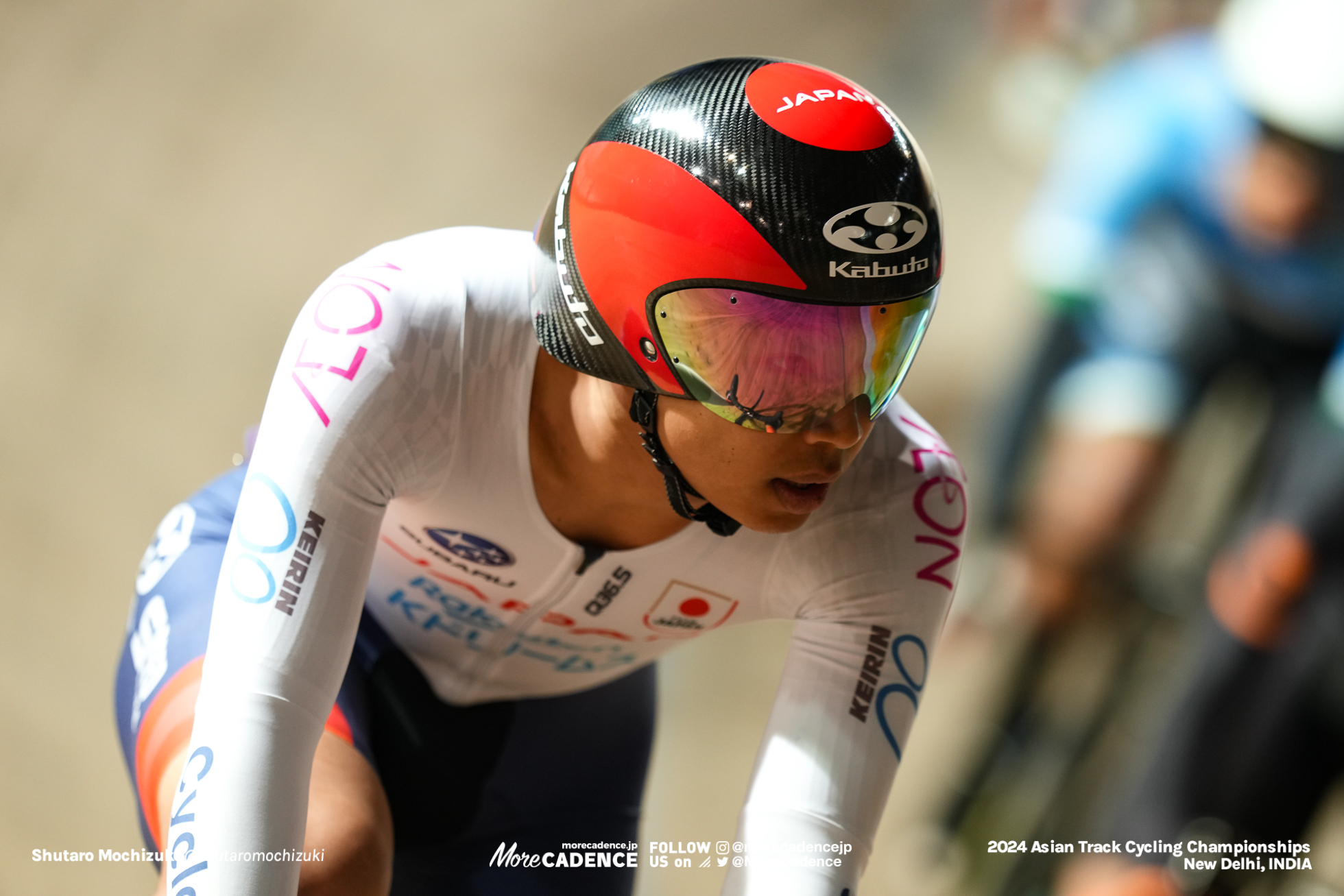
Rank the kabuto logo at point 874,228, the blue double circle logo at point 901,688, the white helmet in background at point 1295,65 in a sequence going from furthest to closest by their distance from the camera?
1. the white helmet in background at point 1295,65
2. the blue double circle logo at point 901,688
3. the kabuto logo at point 874,228

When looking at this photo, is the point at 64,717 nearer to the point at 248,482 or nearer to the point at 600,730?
the point at 600,730

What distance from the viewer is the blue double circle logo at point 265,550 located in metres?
1.43

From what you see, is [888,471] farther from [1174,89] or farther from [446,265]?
[1174,89]

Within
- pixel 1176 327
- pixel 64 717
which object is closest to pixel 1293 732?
pixel 1176 327

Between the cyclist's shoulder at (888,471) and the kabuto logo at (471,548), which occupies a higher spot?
the cyclist's shoulder at (888,471)

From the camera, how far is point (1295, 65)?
2.89 meters

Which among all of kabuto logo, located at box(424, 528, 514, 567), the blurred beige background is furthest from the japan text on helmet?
the blurred beige background

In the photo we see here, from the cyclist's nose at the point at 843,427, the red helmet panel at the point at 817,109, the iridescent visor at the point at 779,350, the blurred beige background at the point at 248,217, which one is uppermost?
the red helmet panel at the point at 817,109

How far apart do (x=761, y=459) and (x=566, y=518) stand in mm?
333

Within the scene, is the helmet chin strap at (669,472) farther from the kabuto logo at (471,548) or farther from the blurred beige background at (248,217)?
the blurred beige background at (248,217)

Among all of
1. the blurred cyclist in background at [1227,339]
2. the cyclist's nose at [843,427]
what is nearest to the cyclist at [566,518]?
the cyclist's nose at [843,427]

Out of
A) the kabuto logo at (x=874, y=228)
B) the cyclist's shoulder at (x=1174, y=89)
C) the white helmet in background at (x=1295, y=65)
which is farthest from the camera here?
the cyclist's shoulder at (x=1174, y=89)

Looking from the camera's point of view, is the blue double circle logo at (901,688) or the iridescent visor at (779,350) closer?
the iridescent visor at (779,350)

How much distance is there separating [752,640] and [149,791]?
2990 mm
